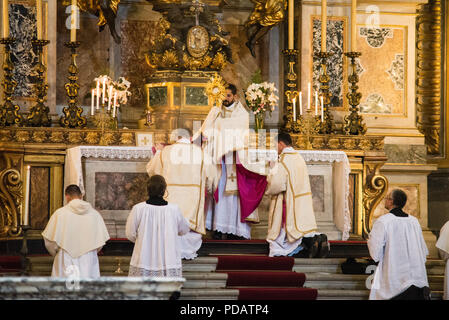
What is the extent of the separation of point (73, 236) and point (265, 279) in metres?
2.34

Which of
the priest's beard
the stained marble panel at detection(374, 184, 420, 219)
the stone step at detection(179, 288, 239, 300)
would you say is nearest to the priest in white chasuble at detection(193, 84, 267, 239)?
the priest's beard

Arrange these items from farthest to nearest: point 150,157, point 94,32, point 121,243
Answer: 1. point 94,32
2. point 150,157
3. point 121,243

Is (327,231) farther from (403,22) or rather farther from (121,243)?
(403,22)

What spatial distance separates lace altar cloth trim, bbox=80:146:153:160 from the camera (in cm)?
1227

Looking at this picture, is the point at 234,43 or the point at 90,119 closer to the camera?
the point at 90,119

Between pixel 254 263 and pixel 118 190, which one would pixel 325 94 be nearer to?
pixel 118 190

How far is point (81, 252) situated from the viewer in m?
9.55

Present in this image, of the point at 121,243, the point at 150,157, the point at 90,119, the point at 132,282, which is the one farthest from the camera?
the point at 90,119

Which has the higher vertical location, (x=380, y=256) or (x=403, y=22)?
(x=403, y=22)

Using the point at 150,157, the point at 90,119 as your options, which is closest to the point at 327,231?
the point at 150,157

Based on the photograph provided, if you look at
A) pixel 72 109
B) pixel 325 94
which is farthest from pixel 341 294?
pixel 72 109

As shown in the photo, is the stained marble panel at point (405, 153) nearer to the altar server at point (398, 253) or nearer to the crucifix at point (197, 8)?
the crucifix at point (197, 8)

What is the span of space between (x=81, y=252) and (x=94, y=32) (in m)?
6.08

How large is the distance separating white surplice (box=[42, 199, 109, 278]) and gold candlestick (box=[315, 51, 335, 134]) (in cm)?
482
